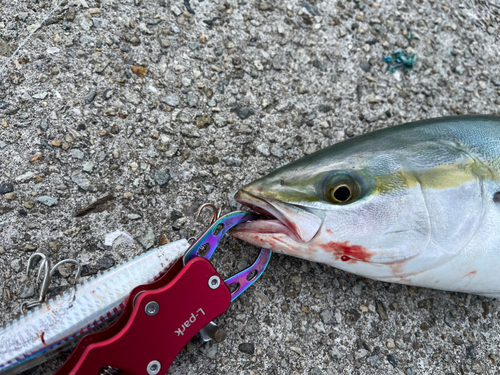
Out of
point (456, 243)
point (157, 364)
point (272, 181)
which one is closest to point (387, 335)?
point (456, 243)

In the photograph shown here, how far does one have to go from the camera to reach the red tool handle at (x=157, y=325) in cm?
137

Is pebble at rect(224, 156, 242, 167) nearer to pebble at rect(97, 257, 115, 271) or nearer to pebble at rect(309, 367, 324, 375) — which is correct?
pebble at rect(97, 257, 115, 271)

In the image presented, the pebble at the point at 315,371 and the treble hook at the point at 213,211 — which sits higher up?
the treble hook at the point at 213,211

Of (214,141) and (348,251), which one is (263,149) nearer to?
(214,141)

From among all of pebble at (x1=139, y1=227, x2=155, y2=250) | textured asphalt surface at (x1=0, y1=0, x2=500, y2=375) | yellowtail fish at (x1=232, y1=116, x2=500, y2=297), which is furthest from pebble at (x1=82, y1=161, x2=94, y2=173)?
yellowtail fish at (x1=232, y1=116, x2=500, y2=297)

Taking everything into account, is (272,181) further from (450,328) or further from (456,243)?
(450,328)

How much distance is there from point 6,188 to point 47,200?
195 millimetres

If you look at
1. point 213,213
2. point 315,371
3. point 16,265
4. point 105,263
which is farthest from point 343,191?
point 16,265

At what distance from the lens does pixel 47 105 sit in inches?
77.5

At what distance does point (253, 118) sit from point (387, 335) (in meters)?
1.31

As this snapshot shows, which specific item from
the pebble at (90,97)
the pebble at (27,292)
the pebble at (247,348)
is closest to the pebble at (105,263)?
the pebble at (27,292)

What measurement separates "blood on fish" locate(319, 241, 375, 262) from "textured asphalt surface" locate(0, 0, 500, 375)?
33cm

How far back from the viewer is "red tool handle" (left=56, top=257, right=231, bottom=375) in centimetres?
137

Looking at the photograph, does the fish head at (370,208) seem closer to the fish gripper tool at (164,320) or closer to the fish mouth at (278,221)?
the fish mouth at (278,221)
